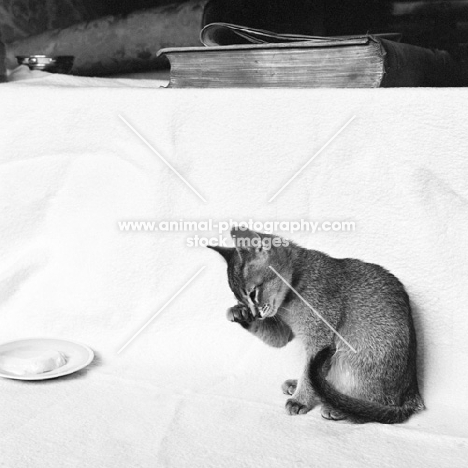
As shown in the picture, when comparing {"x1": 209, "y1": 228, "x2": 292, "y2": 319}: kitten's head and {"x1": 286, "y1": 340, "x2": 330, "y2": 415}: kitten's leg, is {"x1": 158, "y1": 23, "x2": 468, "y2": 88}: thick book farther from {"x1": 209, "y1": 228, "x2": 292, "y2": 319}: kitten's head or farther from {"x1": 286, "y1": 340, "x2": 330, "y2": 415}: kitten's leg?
{"x1": 286, "y1": 340, "x2": 330, "y2": 415}: kitten's leg

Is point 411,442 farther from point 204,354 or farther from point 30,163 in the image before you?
point 30,163

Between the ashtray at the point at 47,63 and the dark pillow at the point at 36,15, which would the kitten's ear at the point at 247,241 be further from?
the dark pillow at the point at 36,15

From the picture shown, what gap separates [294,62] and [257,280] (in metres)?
0.26

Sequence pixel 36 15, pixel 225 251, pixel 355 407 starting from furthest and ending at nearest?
1. pixel 36 15
2. pixel 225 251
3. pixel 355 407

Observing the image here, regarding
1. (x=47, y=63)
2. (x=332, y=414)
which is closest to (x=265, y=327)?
(x=332, y=414)

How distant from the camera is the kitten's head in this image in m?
0.75

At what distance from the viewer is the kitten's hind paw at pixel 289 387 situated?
757 millimetres

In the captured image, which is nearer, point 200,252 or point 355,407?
point 355,407

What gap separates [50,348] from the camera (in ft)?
2.74

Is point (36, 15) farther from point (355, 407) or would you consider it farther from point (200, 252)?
point (355, 407)

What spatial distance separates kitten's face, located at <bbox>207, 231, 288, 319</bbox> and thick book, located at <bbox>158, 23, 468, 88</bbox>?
7.7 inches

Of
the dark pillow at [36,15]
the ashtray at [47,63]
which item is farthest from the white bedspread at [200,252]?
the dark pillow at [36,15]

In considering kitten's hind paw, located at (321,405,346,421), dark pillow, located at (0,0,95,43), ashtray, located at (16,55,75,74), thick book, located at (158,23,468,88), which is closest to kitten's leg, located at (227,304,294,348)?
kitten's hind paw, located at (321,405,346,421)

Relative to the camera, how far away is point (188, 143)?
0.82m
